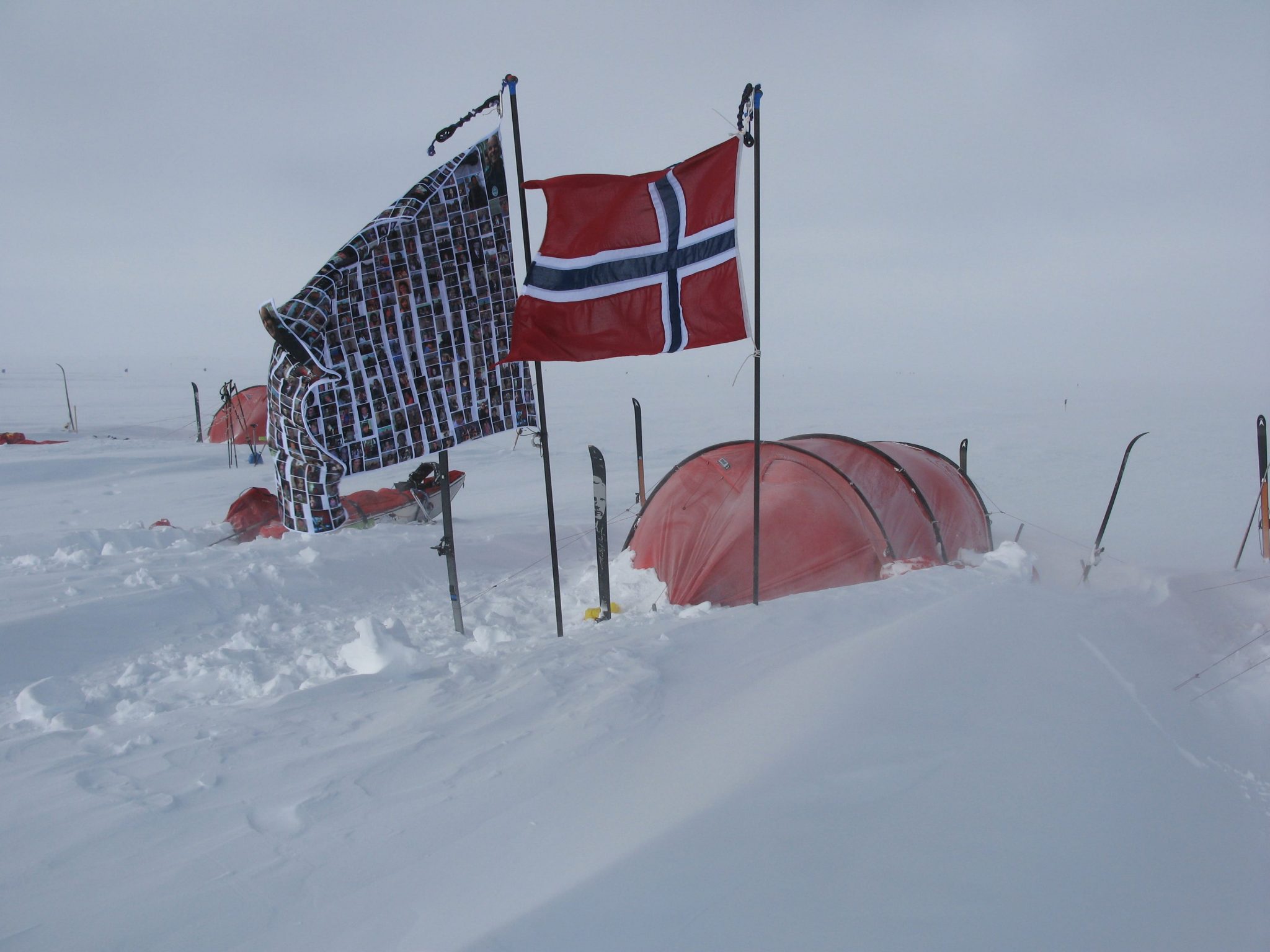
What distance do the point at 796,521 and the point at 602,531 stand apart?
1.96 m

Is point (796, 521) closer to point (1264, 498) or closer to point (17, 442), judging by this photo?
point (1264, 498)

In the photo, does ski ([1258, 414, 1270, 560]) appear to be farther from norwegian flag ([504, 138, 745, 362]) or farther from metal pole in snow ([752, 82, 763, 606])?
norwegian flag ([504, 138, 745, 362])

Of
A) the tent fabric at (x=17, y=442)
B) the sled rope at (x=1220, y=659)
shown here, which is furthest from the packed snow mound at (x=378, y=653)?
the tent fabric at (x=17, y=442)

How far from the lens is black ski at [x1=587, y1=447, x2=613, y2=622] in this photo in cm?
547

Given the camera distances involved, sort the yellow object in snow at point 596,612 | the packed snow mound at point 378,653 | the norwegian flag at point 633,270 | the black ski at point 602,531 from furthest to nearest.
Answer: the yellow object in snow at point 596,612, the black ski at point 602,531, the norwegian flag at point 633,270, the packed snow mound at point 378,653

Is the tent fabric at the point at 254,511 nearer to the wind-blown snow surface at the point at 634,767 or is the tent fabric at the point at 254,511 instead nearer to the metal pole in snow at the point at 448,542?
the wind-blown snow surface at the point at 634,767

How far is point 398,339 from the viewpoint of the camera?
180 inches

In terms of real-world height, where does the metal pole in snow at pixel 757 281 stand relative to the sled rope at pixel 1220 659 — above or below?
above

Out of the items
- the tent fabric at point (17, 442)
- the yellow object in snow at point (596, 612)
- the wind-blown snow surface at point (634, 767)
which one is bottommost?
the yellow object in snow at point (596, 612)

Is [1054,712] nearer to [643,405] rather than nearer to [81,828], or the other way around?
[81,828]

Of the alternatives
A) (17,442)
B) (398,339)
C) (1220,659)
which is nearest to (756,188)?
(398,339)

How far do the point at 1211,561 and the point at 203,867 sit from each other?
1059 cm

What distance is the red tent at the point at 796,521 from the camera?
6.12m

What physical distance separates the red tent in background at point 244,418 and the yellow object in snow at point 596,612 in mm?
14629
